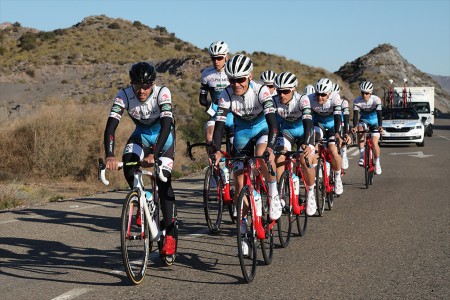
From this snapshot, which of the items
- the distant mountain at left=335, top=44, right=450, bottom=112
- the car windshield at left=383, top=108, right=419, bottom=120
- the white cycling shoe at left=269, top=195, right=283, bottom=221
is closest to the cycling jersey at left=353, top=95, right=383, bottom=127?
the white cycling shoe at left=269, top=195, right=283, bottom=221

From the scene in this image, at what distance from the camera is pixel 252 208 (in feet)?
24.1

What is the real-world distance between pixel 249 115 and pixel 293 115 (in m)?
2.64

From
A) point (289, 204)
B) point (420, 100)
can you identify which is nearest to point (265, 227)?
point (289, 204)

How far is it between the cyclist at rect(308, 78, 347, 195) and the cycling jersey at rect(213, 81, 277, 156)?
3.89 m

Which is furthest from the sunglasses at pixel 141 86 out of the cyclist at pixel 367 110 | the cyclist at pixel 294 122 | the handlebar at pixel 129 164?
the cyclist at pixel 367 110

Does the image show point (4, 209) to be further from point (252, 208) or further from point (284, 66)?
point (284, 66)

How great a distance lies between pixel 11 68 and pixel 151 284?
243 ft

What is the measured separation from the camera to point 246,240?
7.15m

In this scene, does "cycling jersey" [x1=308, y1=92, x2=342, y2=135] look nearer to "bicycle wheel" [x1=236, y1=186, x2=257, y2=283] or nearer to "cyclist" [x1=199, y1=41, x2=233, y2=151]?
"cyclist" [x1=199, y1=41, x2=233, y2=151]

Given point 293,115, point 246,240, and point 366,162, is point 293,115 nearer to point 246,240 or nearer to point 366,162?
point 246,240

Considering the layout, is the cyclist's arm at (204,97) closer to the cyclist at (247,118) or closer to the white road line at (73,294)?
the cyclist at (247,118)

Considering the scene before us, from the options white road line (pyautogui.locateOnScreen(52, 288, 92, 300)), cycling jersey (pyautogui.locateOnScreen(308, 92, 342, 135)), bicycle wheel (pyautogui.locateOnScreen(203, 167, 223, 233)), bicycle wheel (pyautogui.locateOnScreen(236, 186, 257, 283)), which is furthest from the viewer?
cycling jersey (pyautogui.locateOnScreen(308, 92, 342, 135))

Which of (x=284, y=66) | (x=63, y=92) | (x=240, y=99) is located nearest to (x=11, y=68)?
(x=63, y=92)

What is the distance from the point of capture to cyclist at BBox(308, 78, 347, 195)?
40.8ft
